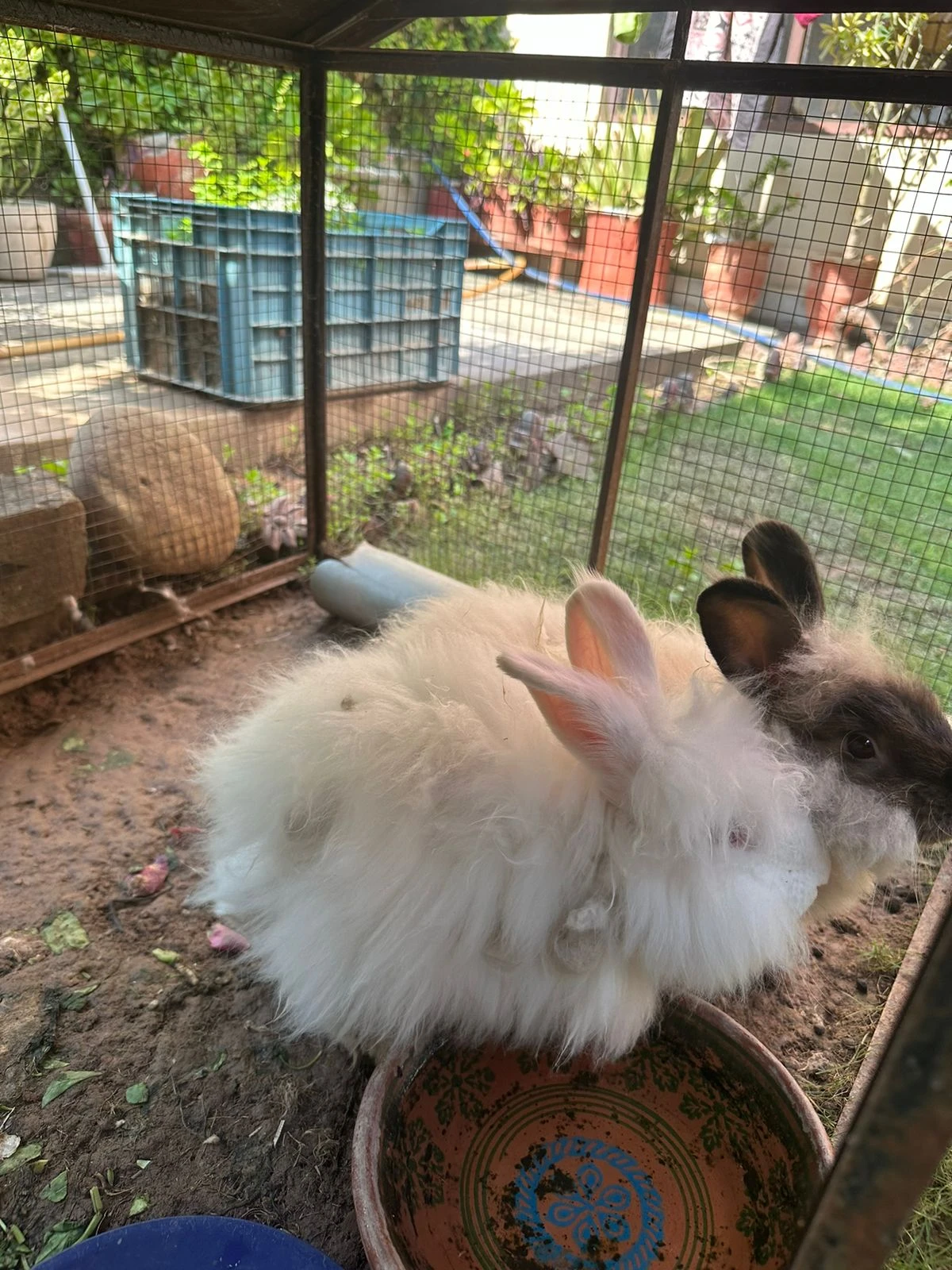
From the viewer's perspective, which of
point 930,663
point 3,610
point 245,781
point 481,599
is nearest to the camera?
point 245,781

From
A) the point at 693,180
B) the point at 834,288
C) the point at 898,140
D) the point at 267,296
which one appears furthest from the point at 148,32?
the point at 834,288

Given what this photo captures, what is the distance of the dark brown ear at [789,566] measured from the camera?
63.4 inches

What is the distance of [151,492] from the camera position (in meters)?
3.19

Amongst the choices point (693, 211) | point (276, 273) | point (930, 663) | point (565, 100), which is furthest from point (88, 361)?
point (930, 663)

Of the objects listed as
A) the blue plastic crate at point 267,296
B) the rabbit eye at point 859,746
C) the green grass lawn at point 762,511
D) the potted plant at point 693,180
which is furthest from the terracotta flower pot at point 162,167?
the rabbit eye at point 859,746

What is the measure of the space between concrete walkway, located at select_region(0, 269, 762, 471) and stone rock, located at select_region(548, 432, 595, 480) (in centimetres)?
21

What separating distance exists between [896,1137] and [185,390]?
3876 mm

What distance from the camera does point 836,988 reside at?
2020mm

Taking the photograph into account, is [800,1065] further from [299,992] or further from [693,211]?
[693,211]

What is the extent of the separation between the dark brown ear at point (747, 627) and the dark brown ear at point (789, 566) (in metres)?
0.11

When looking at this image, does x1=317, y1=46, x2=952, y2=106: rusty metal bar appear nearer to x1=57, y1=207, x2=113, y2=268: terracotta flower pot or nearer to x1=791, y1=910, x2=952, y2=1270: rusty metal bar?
x1=57, y1=207, x2=113, y2=268: terracotta flower pot

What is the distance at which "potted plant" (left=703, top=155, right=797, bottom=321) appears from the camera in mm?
2896

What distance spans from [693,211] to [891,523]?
4.30 feet

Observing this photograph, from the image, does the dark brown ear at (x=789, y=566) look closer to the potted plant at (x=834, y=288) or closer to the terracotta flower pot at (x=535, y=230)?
the potted plant at (x=834, y=288)
